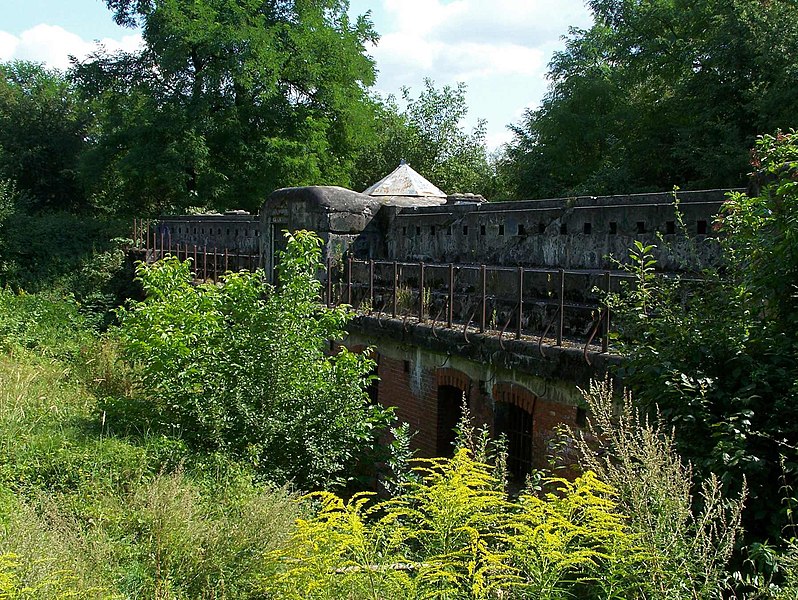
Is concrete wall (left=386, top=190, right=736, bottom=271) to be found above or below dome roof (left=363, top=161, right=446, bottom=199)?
below

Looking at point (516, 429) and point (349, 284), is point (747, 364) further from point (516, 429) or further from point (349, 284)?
point (349, 284)

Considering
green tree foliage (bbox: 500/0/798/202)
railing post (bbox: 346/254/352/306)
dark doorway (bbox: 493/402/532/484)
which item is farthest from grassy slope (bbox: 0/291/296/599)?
green tree foliage (bbox: 500/0/798/202)

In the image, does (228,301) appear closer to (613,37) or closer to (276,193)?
(276,193)

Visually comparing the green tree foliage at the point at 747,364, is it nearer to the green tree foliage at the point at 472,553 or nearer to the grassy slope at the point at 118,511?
the green tree foliage at the point at 472,553

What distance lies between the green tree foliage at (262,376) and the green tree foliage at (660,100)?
12.5 metres

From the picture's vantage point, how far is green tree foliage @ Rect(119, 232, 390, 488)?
9430 millimetres

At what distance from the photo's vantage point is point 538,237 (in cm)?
1273

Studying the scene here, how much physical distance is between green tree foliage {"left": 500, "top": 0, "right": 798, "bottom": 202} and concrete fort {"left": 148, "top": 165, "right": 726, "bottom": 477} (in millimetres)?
8033

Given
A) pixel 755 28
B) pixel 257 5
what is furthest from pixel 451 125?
pixel 755 28

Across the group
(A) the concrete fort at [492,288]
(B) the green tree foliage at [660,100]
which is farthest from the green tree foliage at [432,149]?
(A) the concrete fort at [492,288]

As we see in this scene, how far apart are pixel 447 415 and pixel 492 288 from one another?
2.09m

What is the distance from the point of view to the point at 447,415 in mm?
10828

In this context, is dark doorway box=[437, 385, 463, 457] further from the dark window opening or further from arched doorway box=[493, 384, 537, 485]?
the dark window opening

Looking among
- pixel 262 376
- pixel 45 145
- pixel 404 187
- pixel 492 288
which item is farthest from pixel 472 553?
pixel 45 145
